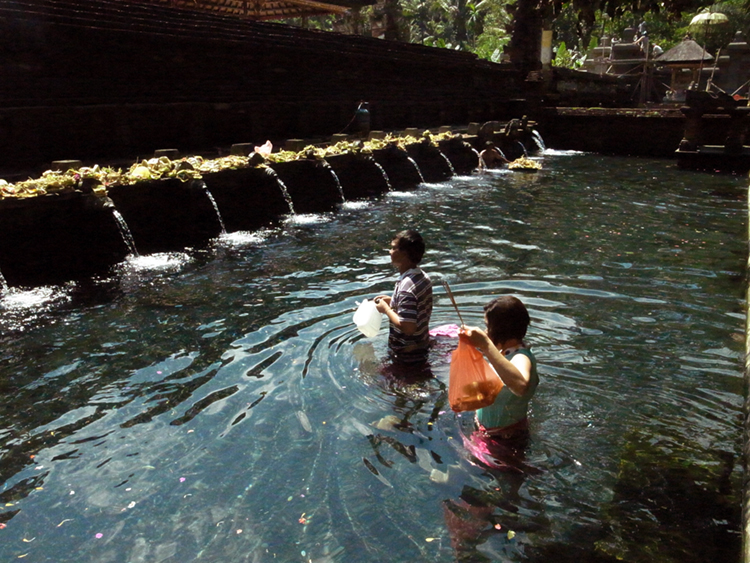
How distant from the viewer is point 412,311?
15.3 feet

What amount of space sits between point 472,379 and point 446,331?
79.2 inches

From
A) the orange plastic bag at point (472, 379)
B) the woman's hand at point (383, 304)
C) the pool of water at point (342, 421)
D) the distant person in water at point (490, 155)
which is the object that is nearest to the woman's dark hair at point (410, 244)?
the woman's hand at point (383, 304)

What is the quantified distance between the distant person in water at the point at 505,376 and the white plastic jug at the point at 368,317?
120cm

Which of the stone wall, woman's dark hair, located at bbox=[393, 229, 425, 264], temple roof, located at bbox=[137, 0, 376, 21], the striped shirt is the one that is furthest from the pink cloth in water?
temple roof, located at bbox=[137, 0, 376, 21]

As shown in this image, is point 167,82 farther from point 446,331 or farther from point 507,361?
point 507,361

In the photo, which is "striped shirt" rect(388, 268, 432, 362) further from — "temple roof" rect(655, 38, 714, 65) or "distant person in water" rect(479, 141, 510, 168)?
"temple roof" rect(655, 38, 714, 65)

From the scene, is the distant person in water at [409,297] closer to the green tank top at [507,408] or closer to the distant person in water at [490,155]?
the green tank top at [507,408]

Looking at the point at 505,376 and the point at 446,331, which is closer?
the point at 505,376

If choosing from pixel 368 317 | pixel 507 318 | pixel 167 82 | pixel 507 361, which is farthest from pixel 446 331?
pixel 167 82

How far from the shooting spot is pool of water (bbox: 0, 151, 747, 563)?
125 inches

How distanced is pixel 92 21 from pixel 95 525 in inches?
462

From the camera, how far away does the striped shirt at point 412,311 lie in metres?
4.61

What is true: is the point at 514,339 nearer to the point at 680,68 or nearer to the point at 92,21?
the point at 92,21

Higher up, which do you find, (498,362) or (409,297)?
(498,362)
